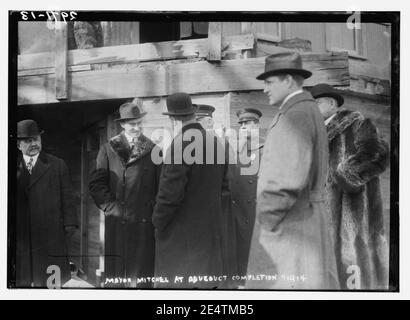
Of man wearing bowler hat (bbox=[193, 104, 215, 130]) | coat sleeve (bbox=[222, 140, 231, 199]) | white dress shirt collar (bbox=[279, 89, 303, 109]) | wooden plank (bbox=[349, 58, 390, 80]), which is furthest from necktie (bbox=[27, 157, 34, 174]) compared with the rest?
wooden plank (bbox=[349, 58, 390, 80])

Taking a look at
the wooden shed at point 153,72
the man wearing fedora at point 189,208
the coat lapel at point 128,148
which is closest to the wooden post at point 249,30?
the wooden shed at point 153,72

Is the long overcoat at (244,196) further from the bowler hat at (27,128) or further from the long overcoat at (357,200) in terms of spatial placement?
the bowler hat at (27,128)

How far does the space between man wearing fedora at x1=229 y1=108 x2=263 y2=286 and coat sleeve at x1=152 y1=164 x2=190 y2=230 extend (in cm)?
46

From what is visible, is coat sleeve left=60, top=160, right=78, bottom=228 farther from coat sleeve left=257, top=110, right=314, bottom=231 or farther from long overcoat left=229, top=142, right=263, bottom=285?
coat sleeve left=257, top=110, right=314, bottom=231

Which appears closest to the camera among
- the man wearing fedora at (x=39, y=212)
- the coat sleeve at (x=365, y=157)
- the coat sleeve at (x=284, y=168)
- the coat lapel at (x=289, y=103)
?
Answer: the coat sleeve at (x=284, y=168)

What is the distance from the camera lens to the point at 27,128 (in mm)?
7844

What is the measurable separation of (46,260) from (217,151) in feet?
6.28

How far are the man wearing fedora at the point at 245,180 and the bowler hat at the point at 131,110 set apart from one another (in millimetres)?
914

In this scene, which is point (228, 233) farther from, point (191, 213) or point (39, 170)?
point (39, 170)

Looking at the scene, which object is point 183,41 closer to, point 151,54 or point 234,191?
point 151,54

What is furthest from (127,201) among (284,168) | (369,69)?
(369,69)

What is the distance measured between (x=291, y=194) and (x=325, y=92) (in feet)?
3.33

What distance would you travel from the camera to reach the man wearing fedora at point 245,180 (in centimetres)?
768
